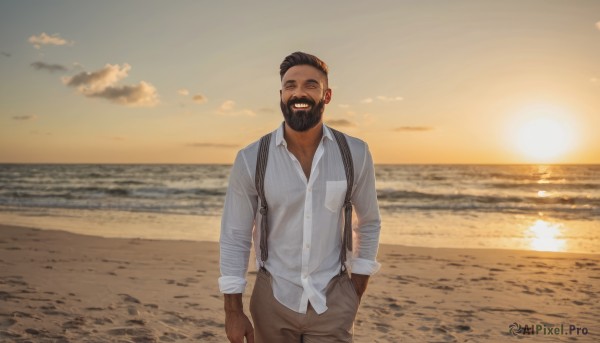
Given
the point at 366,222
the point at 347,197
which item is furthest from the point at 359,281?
the point at 347,197

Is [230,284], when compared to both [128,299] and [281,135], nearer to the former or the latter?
[281,135]

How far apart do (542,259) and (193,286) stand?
675 cm

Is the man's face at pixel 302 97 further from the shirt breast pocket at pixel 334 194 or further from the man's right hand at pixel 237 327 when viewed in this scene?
the man's right hand at pixel 237 327

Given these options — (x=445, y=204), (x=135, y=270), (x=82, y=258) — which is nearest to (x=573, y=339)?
(x=135, y=270)

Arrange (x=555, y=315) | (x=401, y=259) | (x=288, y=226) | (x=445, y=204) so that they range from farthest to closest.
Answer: (x=445, y=204), (x=401, y=259), (x=555, y=315), (x=288, y=226)

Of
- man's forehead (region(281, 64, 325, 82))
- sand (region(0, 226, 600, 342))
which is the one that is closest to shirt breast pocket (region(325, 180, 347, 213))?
man's forehead (region(281, 64, 325, 82))

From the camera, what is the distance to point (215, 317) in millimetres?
5508

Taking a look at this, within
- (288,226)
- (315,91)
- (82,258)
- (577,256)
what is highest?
(315,91)

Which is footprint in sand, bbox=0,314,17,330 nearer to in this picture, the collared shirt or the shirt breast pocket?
the collared shirt

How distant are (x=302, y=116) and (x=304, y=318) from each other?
37.3 inches

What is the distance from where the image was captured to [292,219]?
2266 mm

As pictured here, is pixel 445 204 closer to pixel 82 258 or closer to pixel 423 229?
pixel 423 229

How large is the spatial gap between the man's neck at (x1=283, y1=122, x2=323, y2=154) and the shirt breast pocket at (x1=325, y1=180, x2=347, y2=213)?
236 mm

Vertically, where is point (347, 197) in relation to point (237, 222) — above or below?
above
